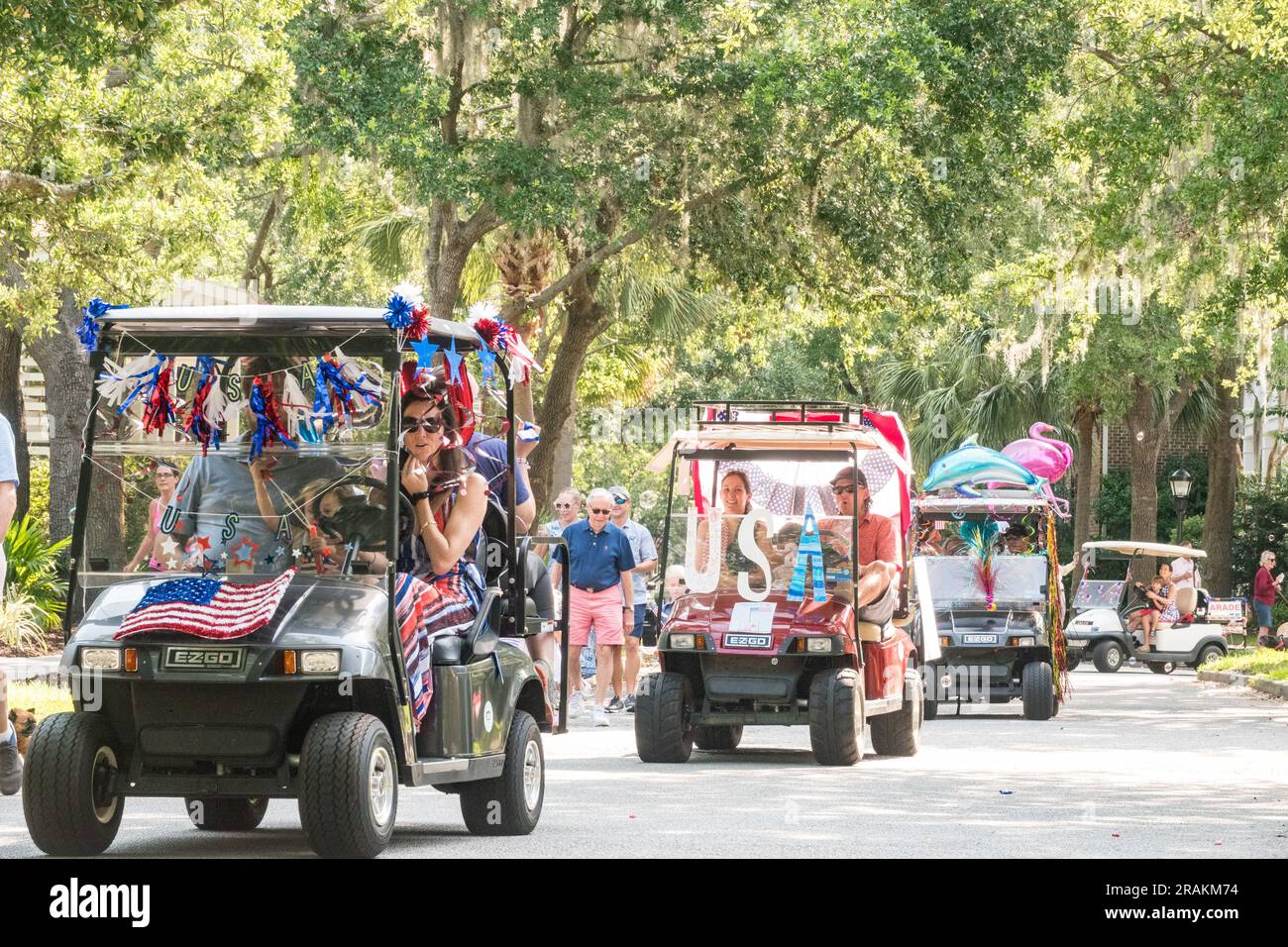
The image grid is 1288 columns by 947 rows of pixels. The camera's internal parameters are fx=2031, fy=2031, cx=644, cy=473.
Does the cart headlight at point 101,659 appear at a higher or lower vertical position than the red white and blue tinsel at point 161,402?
lower

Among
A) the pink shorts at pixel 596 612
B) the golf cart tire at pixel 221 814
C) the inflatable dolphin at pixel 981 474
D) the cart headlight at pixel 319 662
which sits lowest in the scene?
the golf cart tire at pixel 221 814

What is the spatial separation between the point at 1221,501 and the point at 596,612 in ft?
81.0

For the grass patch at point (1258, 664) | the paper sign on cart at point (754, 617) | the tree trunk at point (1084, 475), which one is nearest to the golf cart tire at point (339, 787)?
the paper sign on cart at point (754, 617)

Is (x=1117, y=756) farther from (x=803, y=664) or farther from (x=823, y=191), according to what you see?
(x=823, y=191)

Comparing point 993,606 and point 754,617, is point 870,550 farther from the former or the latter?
point 993,606

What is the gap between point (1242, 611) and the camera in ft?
106

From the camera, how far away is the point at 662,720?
43.8 feet

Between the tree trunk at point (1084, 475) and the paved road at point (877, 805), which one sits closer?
the paved road at point (877, 805)

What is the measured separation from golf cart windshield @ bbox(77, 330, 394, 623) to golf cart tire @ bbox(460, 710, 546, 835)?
129cm

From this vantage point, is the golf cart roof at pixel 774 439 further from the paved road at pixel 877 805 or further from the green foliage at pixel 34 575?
the green foliage at pixel 34 575

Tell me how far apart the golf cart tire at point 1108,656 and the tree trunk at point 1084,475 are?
25.9 ft

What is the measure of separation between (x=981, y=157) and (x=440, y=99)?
19.9ft

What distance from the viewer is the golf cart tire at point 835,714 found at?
13000 mm

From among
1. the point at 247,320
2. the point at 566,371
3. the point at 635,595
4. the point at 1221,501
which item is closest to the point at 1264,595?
the point at 1221,501
